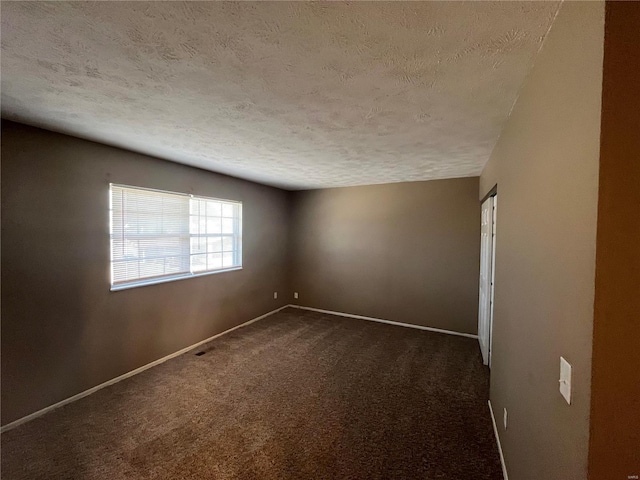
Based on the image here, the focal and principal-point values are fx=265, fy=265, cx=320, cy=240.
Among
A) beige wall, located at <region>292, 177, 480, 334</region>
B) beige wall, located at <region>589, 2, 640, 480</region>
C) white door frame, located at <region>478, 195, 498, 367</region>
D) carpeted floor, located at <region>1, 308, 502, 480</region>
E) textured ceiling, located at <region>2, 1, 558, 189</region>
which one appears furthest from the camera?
beige wall, located at <region>292, 177, 480, 334</region>

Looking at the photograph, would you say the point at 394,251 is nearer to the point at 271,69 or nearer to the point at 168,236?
the point at 168,236

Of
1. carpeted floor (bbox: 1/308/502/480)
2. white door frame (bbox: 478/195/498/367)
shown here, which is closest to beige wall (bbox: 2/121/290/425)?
carpeted floor (bbox: 1/308/502/480)

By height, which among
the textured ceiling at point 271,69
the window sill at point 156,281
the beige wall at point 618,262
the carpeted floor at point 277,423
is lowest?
the carpeted floor at point 277,423

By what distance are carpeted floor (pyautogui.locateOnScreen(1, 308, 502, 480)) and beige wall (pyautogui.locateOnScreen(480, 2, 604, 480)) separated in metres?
0.65

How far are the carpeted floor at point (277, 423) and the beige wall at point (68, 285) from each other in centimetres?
27

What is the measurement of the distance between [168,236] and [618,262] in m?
3.80

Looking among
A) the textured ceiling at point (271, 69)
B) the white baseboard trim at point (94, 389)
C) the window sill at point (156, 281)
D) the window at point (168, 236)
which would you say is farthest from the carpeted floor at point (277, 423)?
the textured ceiling at point (271, 69)

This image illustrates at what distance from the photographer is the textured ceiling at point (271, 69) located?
3.23 ft

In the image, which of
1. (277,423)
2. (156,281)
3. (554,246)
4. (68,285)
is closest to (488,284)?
(554,246)

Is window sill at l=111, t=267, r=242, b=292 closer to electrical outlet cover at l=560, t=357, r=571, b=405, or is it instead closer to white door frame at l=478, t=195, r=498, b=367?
electrical outlet cover at l=560, t=357, r=571, b=405

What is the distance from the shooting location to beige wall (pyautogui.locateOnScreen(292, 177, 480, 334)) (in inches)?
162

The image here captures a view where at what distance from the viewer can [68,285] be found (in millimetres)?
2422

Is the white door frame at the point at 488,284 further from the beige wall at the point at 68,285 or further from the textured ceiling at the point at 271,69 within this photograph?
the beige wall at the point at 68,285

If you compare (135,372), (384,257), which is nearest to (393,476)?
(135,372)
